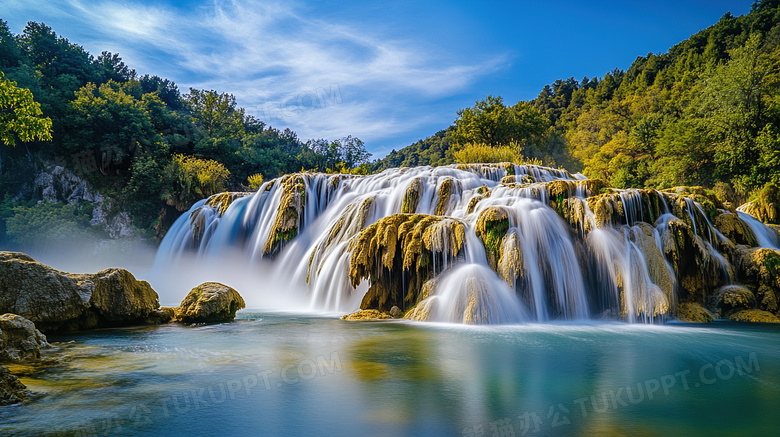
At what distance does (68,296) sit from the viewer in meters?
7.75

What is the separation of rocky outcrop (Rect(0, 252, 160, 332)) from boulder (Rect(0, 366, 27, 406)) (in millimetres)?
4146

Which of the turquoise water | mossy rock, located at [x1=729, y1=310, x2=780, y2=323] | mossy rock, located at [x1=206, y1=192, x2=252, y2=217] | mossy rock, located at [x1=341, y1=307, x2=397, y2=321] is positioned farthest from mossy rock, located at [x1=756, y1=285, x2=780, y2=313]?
mossy rock, located at [x1=206, y1=192, x2=252, y2=217]

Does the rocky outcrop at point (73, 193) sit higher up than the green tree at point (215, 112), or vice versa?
the green tree at point (215, 112)

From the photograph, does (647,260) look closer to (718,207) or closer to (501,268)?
(501,268)

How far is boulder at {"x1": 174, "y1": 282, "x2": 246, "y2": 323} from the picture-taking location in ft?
31.2

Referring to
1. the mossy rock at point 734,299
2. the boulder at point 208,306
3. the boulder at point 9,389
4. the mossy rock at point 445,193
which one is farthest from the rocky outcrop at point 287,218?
the mossy rock at point 734,299

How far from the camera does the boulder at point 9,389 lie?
3.76 meters

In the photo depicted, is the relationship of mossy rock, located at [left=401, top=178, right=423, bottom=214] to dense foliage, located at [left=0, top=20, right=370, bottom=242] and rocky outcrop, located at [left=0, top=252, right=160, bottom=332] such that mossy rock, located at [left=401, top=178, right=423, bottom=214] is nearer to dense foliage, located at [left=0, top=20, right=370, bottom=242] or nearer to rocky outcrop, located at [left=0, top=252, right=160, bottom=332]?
rocky outcrop, located at [left=0, top=252, right=160, bottom=332]

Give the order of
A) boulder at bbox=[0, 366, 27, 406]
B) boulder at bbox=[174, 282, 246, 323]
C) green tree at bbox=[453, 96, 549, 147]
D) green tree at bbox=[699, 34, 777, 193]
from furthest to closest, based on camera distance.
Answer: green tree at bbox=[453, 96, 549, 147]
green tree at bbox=[699, 34, 777, 193]
boulder at bbox=[174, 282, 246, 323]
boulder at bbox=[0, 366, 27, 406]

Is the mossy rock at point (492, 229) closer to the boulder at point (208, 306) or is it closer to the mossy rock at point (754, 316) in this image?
the mossy rock at point (754, 316)

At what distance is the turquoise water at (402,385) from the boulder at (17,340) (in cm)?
27

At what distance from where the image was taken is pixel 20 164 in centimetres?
2744

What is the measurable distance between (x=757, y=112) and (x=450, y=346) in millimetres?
30616

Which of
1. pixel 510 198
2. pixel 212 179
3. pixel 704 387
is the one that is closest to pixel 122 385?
pixel 704 387
